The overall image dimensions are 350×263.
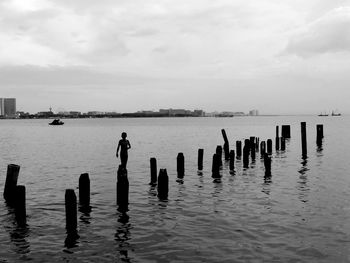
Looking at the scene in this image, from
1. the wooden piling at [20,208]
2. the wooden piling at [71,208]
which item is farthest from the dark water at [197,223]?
the wooden piling at [71,208]

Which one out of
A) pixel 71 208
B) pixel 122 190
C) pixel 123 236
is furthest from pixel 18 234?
pixel 122 190

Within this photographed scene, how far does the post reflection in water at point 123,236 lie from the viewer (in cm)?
1147

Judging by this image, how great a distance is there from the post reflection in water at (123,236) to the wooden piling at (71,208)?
1444mm

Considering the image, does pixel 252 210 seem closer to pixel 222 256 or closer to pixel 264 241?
pixel 264 241

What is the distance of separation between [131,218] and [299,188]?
10.5 meters

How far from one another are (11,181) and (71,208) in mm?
5550

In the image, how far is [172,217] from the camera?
1534cm

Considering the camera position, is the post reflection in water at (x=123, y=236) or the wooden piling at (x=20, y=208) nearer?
the post reflection in water at (x=123, y=236)

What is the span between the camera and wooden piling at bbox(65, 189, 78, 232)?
1261 cm

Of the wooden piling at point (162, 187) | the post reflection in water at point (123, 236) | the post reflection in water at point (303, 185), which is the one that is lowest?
the post reflection in water at point (303, 185)

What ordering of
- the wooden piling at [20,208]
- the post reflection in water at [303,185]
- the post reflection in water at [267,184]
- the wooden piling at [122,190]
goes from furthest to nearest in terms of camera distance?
the post reflection in water at [267,184], the post reflection in water at [303,185], the wooden piling at [122,190], the wooden piling at [20,208]

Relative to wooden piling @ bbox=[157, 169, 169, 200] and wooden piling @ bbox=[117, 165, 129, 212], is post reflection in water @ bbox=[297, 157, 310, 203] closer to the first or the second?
wooden piling @ bbox=[157, 169, 169, 200]

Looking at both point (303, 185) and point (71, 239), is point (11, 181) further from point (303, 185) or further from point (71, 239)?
point (303, 185)

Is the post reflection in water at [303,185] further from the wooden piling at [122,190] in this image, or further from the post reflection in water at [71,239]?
the post reflection in water at [71,239]
